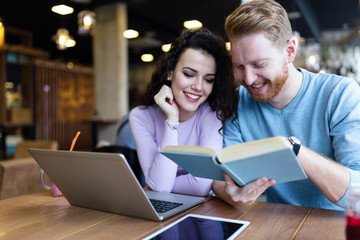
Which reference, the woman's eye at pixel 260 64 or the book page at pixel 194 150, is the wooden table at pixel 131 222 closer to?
the book page at pixel 194 150

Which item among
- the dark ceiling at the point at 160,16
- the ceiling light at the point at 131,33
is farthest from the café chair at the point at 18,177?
the ceiling light at the point at 131,33

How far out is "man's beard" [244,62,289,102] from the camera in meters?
1.43

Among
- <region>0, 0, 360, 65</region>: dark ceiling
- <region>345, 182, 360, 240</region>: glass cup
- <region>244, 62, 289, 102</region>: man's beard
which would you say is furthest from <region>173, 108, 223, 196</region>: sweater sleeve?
<region>0, 0, 360, 65</region>: dark ceiling

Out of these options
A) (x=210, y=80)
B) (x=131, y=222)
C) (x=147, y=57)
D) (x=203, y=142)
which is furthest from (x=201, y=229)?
(x=147, y=57)

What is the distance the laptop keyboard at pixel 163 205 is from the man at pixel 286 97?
192 millimetres

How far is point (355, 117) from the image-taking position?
4.18 ft

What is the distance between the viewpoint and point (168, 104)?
163 centimetres

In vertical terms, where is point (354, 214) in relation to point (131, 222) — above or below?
above

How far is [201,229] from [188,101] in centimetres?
83

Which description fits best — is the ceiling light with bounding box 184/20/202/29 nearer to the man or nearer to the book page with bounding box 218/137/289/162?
the man

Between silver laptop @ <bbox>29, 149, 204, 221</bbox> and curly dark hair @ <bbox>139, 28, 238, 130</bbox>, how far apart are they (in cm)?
58

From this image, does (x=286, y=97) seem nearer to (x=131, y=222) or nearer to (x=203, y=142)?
(x=203, y=142)

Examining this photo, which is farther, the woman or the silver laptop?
the woman

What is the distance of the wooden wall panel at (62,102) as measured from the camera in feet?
27.3
